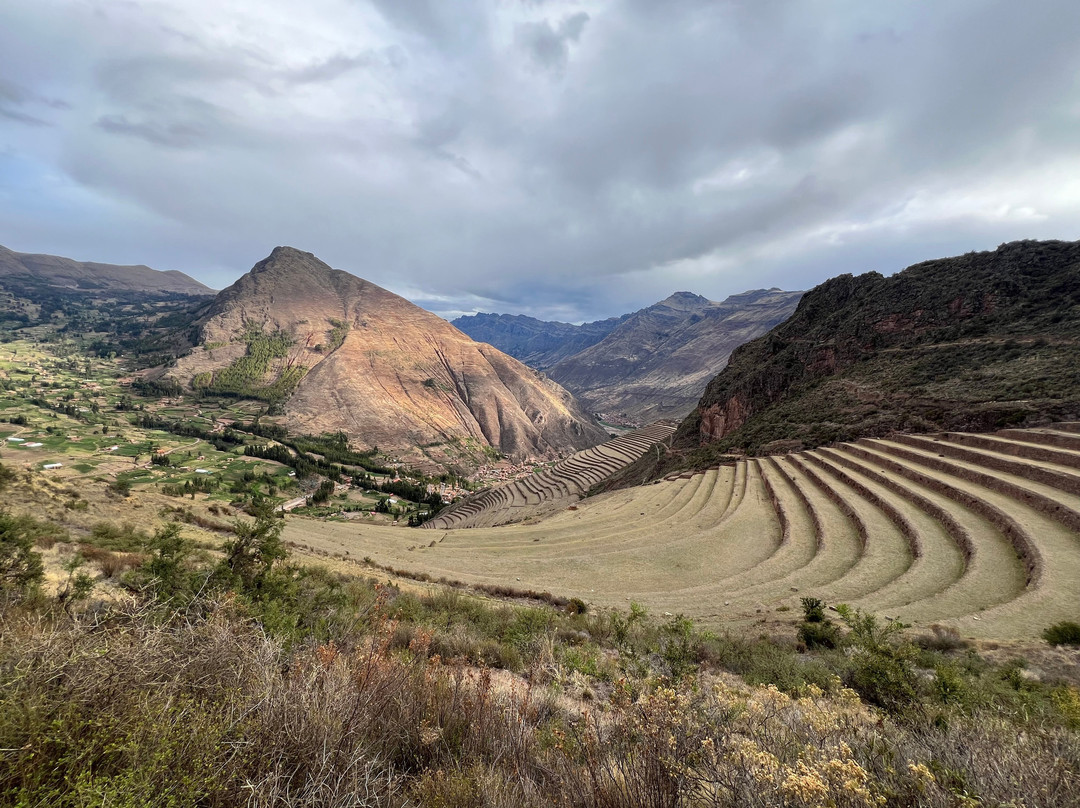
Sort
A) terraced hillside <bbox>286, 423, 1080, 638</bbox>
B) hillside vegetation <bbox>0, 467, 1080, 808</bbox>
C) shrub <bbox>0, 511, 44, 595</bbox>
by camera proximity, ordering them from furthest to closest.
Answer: terraced hillside <bbox>286, 423, 1080, 638</bbox> < shrub <bbox>0, 511, 44, 595</bbox> < hillside vegetation <bbox>0, 467, 1080, 808</bbox>

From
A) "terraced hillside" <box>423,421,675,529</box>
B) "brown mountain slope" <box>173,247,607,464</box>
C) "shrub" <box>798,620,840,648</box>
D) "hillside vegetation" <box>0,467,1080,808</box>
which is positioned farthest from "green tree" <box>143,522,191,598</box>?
"brown mountain slope" <box>173,247,607,464</box>

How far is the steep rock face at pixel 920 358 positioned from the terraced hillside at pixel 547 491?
14.7 meters

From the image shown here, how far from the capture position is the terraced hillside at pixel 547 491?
170 ft

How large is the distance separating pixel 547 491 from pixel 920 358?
4575 cm

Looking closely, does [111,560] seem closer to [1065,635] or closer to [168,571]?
[168,571]

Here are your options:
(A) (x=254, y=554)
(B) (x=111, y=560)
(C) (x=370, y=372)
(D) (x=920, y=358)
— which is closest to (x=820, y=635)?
(A) (x=254, y=554)

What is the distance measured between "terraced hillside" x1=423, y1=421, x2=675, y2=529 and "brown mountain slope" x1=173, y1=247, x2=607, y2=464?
143 feet

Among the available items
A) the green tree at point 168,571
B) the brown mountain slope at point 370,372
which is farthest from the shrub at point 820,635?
the brown mountain slope at point 370,372

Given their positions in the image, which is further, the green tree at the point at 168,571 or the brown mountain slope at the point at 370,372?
the brown mountain slope at the point at 370,372

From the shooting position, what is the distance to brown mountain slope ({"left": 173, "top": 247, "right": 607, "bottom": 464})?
115000 mm

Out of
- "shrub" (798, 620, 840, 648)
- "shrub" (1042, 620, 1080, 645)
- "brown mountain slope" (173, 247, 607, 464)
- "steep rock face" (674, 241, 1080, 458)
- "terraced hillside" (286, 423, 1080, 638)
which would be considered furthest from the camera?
"brown mountain slope" (173, 247, 607, 464)

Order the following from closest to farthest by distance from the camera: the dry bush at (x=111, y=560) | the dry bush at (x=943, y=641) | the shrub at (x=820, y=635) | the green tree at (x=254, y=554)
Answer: the green tree at (x=254, y=554), the dry bush at (x=943, y=641), the shrub at (x=820, y=635), the dry bush at (x=111, y=560)

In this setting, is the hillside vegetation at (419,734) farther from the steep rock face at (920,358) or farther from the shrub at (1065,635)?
the steep rock face at (920,358)

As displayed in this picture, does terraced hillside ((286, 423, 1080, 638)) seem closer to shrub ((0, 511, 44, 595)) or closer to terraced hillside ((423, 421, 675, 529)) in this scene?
shrub ((0, 511, 44, 595))
